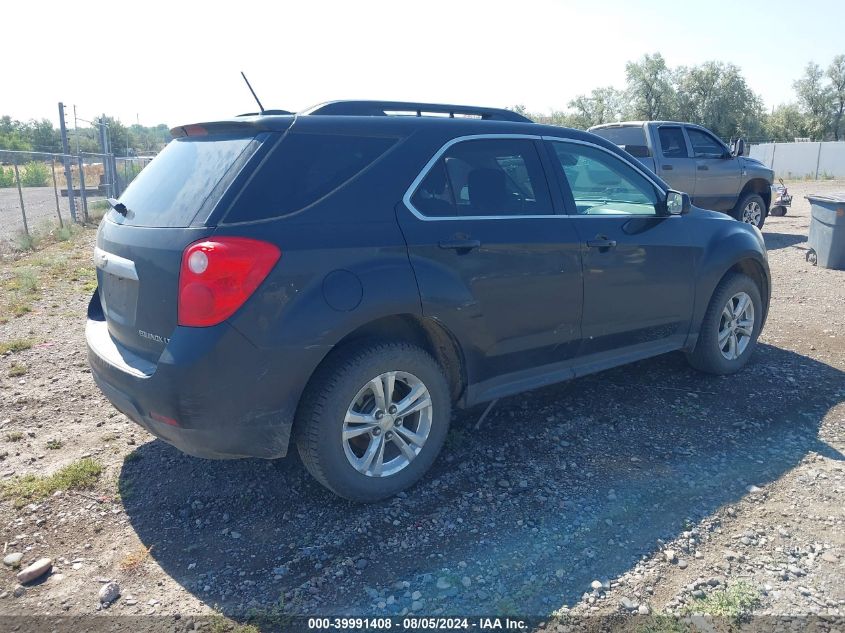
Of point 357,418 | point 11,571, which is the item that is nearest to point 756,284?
point 357,418

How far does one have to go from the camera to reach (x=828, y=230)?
9438mm

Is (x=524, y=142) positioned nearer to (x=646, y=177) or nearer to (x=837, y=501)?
(x=646, y=177)

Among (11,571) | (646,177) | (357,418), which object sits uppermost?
(646,177)

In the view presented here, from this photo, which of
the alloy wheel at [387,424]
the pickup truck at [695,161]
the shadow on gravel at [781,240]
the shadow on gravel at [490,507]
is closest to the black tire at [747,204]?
the pickup truck at [695,161]

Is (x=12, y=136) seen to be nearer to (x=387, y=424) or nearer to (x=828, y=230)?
(x=828, y=230)

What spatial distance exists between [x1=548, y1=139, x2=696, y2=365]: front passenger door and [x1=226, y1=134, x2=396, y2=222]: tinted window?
1401 mm

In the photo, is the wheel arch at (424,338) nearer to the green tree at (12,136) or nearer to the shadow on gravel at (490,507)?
the shadow on gravel at (490,507)

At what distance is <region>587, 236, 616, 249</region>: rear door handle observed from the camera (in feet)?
13.4

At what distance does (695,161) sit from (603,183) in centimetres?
815

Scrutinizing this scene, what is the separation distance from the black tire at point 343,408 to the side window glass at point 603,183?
5.27 feet

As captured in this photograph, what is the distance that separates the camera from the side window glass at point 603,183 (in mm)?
4203

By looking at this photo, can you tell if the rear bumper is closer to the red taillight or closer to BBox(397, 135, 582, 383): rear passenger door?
the red taillight

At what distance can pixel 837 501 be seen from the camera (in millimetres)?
3467

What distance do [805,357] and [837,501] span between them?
2569 millimetres
